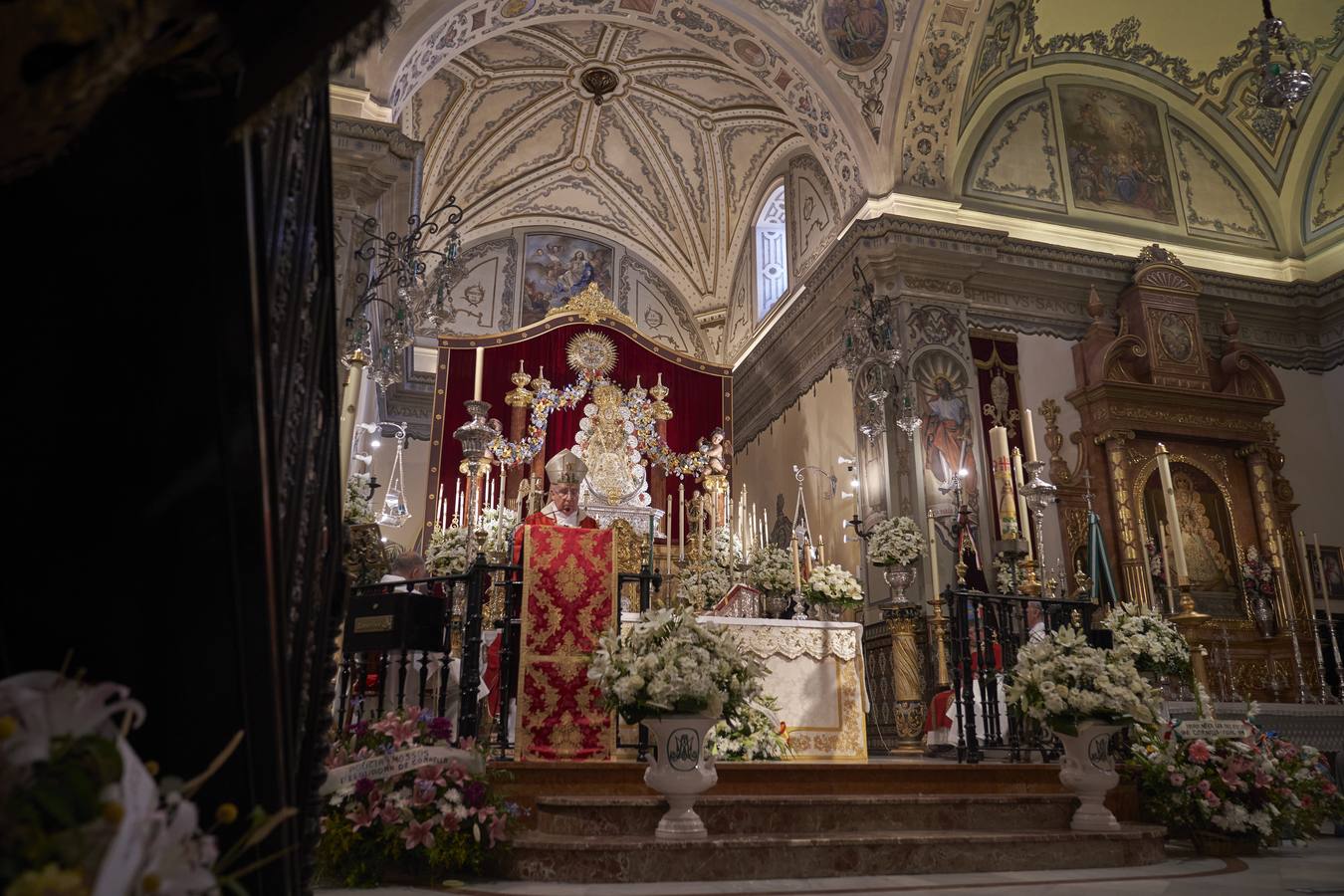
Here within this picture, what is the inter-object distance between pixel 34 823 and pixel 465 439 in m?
5.37

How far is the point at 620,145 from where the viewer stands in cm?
1543

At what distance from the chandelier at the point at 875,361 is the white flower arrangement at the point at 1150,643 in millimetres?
4423

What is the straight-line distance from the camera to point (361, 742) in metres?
4.35

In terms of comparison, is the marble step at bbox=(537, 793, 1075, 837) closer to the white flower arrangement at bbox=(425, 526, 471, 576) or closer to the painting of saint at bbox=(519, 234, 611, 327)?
the white flower arrangement at bbox=(425, 526, 471, 576)

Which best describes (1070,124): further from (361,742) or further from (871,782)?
(361,742)

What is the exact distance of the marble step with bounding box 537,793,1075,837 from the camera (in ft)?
14.5

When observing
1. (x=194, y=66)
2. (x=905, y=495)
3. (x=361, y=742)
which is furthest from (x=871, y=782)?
(x=905, y=495)

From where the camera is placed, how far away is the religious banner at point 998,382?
10.7 metres

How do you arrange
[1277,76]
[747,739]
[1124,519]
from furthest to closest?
[1124,519] < [1277,76] < [747,739]

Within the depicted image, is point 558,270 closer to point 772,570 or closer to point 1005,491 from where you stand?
point 772,570

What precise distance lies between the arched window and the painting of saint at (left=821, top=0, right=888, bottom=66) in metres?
3.14

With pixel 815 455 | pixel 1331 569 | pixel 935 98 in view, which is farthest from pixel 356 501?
pixel 1331 569

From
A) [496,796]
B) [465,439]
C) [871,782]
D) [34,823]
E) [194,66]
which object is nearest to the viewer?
[34,823]

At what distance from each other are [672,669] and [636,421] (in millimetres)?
8741
